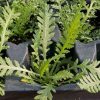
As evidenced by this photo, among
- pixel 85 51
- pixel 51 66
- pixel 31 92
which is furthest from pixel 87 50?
pixel 31 92

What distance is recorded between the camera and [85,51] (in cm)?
104

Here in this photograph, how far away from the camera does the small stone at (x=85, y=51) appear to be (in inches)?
40.5

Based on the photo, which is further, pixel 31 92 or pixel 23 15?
pixel 23 15

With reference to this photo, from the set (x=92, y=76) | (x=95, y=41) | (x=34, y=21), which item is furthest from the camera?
(x=34, y=21)

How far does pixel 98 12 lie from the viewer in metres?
1.27

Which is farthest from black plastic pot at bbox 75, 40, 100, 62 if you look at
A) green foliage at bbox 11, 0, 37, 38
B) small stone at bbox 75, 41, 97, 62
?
green foliage at bbox 11, 0, 37, 38

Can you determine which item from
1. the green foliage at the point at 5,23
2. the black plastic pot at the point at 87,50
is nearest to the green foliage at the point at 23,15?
the green foliage at the point at 5,23

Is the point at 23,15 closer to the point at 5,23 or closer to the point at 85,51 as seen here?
the point at 5,23

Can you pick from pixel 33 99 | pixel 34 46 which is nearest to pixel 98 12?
pixel 34 46

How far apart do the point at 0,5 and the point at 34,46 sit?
34cm

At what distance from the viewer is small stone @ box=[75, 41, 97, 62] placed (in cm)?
103

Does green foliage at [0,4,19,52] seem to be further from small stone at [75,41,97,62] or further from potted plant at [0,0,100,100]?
small stone at [75,41,97,62]

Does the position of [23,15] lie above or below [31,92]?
above

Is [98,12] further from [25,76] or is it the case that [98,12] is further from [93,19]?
[25,76]
